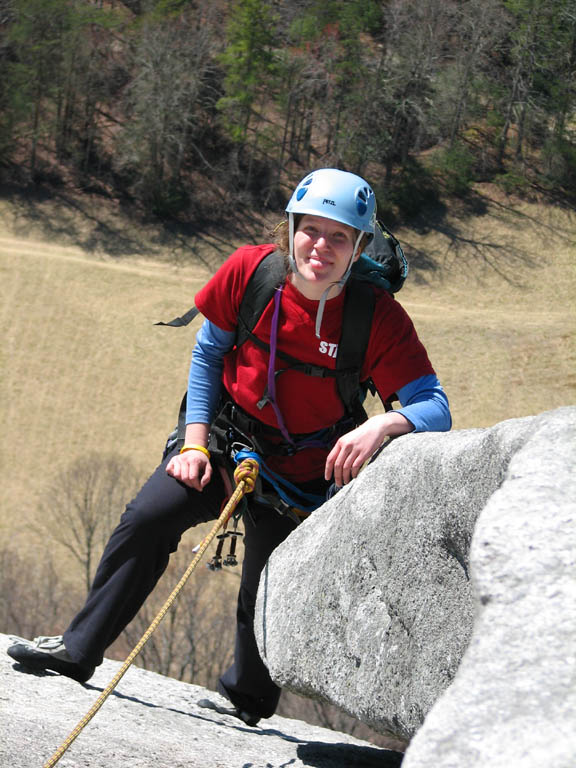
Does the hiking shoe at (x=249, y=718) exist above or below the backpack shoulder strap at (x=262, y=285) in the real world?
below

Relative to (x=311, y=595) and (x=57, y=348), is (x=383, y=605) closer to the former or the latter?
(x=311, y=595)

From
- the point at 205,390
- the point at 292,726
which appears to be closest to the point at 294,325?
the point at 205,390

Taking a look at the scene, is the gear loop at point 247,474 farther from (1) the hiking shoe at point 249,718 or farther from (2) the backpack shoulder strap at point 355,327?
(1) the hiking shoe at point 249,718

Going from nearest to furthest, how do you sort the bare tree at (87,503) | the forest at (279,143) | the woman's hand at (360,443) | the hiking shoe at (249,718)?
1. the woman's hand at (360,443)
2. the hiking shoe at (249,718)
3. the bare tree at (87,503)
4. the forest at (279,143)

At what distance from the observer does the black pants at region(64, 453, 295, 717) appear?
13.3 ft

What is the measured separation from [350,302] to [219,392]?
0.82 metres

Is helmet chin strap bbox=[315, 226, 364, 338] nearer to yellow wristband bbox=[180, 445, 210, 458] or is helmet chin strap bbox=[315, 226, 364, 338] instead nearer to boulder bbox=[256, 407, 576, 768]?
boulder bbox=[256, 407, 576, 768]

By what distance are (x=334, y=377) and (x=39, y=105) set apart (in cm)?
5641

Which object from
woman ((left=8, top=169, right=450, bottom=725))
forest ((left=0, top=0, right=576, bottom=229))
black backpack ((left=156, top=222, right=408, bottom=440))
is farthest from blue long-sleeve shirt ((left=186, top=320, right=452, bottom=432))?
forest ((left=0, top=0, right=576, bottom=229))

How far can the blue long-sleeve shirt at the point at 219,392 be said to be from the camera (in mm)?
4031

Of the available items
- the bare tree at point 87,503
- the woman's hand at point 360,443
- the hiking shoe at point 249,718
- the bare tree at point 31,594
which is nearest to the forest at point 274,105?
the bare tree at point 87,503

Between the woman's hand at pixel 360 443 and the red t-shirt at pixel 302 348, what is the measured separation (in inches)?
9.5

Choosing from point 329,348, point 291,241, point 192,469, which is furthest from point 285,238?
point 192,469

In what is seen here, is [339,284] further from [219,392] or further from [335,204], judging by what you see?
[219,392]
